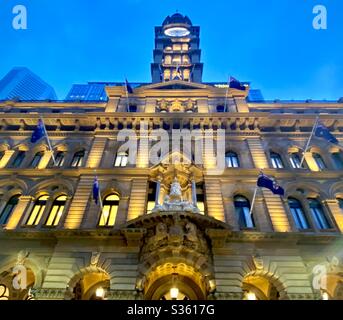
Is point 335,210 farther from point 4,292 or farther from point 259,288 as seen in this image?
point 4,292

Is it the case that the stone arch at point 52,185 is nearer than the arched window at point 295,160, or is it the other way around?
the stone arch at point 52,185

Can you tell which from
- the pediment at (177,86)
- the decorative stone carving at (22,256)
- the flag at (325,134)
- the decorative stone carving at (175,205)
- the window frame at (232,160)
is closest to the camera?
the decorative stone carving at (22,256)

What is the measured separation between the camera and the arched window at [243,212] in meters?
19.1

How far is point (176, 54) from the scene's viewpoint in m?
47.0

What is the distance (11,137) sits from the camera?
26438 millimetres

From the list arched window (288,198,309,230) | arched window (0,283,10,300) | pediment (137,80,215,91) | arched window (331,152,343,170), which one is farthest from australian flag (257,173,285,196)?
arched window (0,283,10,300)

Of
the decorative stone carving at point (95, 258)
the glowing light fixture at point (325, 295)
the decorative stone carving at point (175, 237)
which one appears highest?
the decorative stone carving at point (175, 237)

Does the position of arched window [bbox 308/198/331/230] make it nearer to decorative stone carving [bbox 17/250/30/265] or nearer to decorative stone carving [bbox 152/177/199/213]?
decorative stone carving [bbox 152/177/199/213]

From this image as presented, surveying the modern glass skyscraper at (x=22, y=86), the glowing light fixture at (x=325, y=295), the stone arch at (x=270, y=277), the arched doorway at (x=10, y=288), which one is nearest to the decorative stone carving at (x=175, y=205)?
the stone arch at (x=270, y=277)

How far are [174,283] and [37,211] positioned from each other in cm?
1060

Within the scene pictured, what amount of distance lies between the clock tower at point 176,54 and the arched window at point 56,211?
25542 millimetres

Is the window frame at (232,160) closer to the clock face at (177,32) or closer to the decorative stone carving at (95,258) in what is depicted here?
the decorative stone carving at (95,258)
